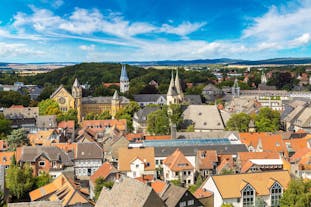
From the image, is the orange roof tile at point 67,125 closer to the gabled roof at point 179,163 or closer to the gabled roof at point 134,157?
the gabled roof at point 134,157

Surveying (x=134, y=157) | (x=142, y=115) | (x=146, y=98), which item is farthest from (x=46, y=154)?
(x=146, y=98)

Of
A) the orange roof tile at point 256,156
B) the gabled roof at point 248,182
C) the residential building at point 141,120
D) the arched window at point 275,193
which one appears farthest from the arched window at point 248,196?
the residential building at point 141,120

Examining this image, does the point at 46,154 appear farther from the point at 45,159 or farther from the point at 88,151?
the point at 88,151

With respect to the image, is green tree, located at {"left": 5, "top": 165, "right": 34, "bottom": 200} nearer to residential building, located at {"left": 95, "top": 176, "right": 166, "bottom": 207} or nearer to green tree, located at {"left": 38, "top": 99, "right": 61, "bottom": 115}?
residential building, located at {"left": 95, "top": 176, "right": 166, "bottom": 207}

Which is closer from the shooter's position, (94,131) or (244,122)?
(244,122)

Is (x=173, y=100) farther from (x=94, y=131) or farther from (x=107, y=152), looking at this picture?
(x=107, y=152)

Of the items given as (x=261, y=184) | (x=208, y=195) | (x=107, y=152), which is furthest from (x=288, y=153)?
(x=107, y=152)
